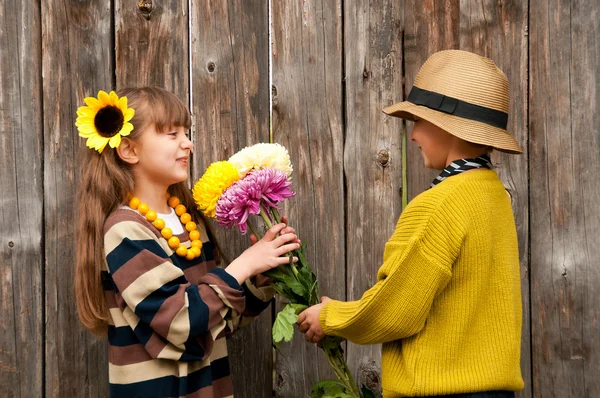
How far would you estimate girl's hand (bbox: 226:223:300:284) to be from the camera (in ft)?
7.72

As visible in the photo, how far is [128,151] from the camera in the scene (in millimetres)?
2375

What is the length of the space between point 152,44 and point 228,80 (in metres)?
0.34

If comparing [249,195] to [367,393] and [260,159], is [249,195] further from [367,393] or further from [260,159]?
[367,393]

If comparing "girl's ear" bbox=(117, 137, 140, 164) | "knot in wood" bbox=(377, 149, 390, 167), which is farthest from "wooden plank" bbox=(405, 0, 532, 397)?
"girl's ear" bbox=(117, 137, 140, 164)

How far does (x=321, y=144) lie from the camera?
112 inches

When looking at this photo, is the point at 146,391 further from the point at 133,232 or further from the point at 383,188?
the point at 383,188

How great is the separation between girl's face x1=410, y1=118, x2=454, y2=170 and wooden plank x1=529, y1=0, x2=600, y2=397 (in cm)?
60

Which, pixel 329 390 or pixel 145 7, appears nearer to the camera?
pixel 329 390

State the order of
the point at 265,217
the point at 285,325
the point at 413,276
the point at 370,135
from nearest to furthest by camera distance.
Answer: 1. the point at 413,276
2. the point at 285,325
3. the point at 265,217
4. the point at 370,135

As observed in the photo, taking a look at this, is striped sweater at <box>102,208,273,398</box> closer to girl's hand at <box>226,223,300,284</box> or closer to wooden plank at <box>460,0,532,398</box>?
girl's hand at <box>226,223,300,284</box>

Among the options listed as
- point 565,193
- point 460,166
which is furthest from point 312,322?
point 565,193

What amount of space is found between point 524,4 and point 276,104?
3.50 ft

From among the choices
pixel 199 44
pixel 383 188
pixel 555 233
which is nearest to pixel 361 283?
pixel 383 188

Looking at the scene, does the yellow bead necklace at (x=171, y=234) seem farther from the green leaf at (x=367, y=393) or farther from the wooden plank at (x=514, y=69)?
the wooden plank at (x=514, y=69)
